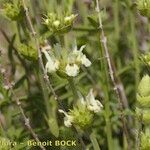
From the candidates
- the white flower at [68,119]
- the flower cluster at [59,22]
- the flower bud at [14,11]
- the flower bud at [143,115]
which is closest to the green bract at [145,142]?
the flower bud at [143,115]

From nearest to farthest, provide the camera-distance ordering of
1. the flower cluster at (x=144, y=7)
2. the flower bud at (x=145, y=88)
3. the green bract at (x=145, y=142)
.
Result: the flower bud at (x=145, y=88) → the green bract at (x=145, y=142) → the flower cluster at (x=144, y=7)

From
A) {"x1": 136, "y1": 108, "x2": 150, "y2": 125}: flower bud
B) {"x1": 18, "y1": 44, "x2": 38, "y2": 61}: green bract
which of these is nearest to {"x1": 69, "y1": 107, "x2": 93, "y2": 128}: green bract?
{"x1": 136, "y1": 108, "x2": 150, "y2": 125}: flower bud

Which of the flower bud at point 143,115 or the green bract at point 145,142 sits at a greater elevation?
the flower bud at point 143,115

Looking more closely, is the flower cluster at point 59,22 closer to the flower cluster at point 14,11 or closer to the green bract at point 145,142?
the flower cluster at point 14,11

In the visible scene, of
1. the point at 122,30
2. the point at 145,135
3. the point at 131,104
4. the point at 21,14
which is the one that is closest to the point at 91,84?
the point at 131,104

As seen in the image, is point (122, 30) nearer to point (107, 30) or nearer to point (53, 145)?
point (107, 30)

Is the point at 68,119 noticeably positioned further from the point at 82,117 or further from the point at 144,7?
the point at 144,7
